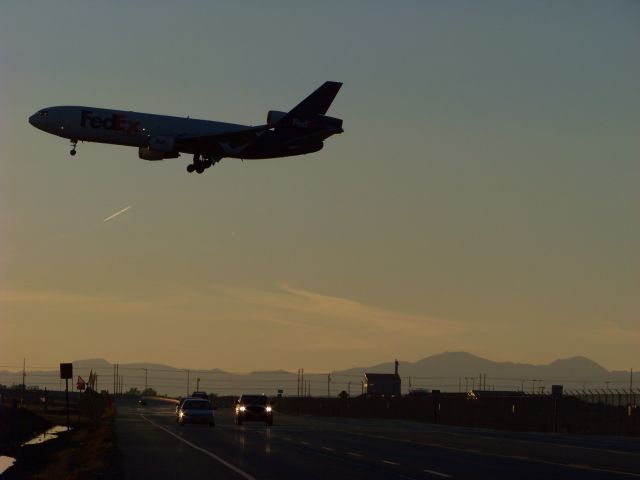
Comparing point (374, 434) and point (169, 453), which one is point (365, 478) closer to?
point (169, 453)

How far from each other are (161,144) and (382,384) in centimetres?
11328

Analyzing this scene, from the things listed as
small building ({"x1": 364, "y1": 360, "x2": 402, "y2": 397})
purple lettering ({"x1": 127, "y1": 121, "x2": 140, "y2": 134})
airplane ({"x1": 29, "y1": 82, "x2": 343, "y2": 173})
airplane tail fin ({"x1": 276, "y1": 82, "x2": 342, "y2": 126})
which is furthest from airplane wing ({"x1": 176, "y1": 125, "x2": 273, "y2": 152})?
small building ({"x1": 364, "y1": 360, "x2": 402, "y2": 397})

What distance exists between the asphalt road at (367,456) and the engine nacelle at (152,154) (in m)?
13.8

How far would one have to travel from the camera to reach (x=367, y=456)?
37781 millimetres

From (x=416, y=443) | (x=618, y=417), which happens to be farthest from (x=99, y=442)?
(x=618, y=417)

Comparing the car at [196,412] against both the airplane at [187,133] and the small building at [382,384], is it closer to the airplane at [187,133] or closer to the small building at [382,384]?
the airplane at [187,133]

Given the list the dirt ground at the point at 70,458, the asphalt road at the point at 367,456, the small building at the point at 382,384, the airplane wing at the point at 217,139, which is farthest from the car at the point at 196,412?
the small building at the point at 382,384

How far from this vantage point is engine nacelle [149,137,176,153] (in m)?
62.1

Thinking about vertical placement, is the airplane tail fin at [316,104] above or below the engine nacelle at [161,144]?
above

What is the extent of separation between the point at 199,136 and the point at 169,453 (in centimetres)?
2597

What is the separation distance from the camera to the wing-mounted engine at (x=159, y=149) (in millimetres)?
62188

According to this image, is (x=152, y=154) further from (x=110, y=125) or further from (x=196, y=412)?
(x=196, y=412)

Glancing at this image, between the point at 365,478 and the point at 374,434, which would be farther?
the point at 374,434

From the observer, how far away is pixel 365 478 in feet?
94.8
